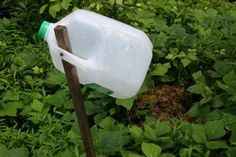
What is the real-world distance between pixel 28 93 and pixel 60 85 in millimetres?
232

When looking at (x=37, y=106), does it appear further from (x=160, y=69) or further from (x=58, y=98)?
(x=160, y=69)

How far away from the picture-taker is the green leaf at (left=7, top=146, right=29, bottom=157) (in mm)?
2455

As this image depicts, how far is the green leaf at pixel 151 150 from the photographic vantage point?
2.39 m

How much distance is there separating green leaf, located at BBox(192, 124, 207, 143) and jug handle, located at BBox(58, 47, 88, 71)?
0.98 metres

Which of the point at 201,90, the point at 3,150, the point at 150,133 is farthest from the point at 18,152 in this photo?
the point at 201,90

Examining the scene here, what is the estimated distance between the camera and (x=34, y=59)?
11.7 feet

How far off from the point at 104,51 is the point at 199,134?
0.97m

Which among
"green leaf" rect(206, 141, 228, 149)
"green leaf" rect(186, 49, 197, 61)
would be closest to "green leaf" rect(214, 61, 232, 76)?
"green leaf" rect(186, 49, 197, 61)

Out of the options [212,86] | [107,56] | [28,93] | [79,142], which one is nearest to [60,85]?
[28,93]

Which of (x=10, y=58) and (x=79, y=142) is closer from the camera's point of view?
(x=79, y=142)

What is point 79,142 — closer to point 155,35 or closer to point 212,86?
point 212,86

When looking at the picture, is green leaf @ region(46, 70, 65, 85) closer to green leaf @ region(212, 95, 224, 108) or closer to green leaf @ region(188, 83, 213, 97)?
green leaf @ region(188, 83, 213, 97)

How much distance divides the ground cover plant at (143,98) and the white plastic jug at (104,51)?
2.30 feet

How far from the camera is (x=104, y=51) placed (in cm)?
179
